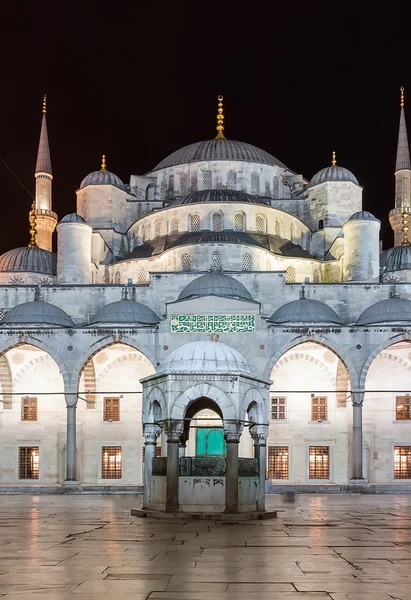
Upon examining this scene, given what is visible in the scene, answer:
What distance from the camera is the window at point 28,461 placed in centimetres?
3147

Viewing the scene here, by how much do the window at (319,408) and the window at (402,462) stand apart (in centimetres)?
261

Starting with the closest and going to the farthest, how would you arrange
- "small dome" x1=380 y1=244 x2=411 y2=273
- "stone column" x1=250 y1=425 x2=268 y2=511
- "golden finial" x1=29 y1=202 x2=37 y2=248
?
"stone column" x1=250 y1=425 x2=268 y2=511 < "small dome" x1=380 y1=244 x2=411 y2=273 < "golden finial" x1=29 y1=202 x2=37 y2=248

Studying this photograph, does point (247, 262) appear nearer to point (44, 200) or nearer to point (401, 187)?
point (401, 187)

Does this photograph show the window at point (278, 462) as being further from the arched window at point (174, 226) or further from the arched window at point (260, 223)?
the arched window at point (174, 226)

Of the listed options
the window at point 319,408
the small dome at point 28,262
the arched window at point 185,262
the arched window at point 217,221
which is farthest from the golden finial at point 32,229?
the window at point 319,408

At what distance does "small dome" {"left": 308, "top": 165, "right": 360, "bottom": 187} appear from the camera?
3931 cm

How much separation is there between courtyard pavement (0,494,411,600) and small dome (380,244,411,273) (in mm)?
22570

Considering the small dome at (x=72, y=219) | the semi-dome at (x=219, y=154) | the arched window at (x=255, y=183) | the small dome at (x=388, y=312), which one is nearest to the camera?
the small dome at (x=388, y=312)

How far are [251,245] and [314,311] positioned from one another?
5.17m

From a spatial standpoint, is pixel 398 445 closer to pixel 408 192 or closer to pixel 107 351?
pixel 107 351

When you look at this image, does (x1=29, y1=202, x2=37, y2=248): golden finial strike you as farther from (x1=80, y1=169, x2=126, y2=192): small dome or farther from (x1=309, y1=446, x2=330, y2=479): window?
(x1=309, y1=446, x2=330, y2=479): window

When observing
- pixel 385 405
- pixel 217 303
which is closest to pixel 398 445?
pixel 385 405

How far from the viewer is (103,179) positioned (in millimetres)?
40312

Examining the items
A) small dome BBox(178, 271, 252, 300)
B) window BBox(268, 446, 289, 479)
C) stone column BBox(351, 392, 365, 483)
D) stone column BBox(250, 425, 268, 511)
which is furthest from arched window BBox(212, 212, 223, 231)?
stone column BBox(250, 425, 268, 511)
